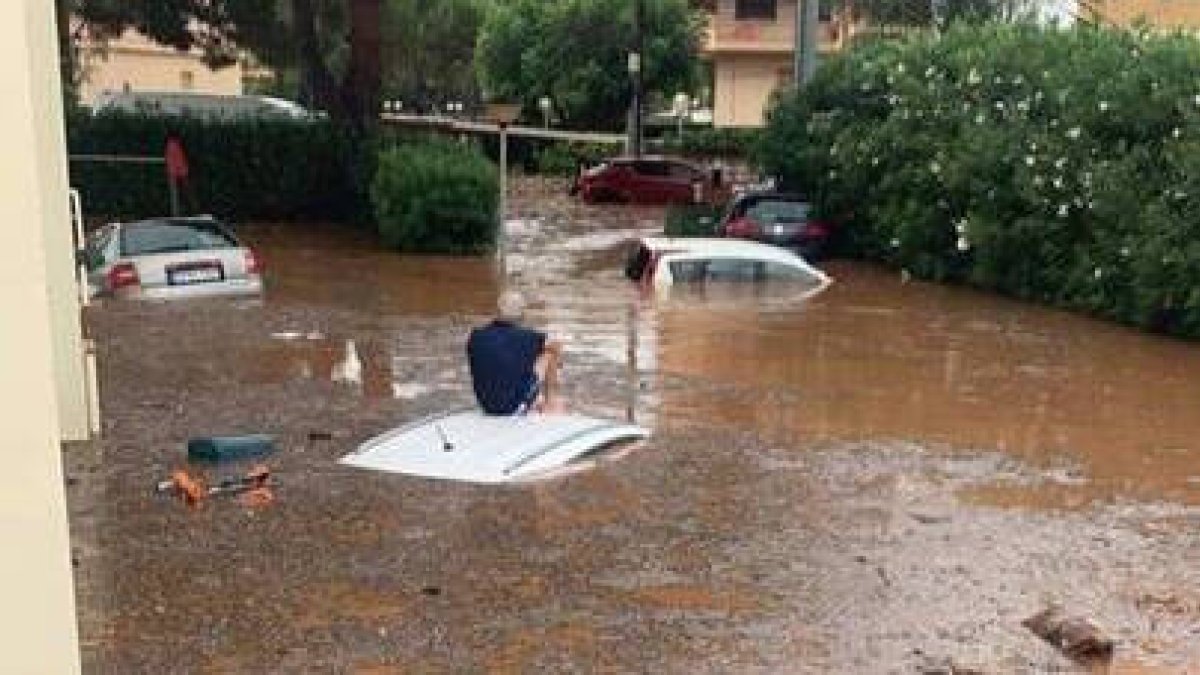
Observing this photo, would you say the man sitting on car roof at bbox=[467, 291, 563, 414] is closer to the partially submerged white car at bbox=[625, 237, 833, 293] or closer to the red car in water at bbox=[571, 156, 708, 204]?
the partially submerged white car at bbox=[625, 237, 833, 293]

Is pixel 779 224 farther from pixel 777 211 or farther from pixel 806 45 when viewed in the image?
pixel 806 45

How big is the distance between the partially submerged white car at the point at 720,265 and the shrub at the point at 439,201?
5.34 meters

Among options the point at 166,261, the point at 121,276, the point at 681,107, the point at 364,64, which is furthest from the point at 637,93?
the point at 121,276

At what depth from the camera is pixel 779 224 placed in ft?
95.5

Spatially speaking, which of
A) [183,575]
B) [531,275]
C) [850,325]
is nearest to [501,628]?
[183,575]

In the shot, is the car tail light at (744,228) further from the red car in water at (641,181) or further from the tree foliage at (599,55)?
the tree foliage at (599,55)

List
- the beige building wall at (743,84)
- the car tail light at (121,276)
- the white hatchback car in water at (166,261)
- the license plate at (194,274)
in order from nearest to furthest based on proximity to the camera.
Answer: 1. the car tail light at (121,276)
2. the white hatchback car in water at (166,261)
3. the license plate at (194,274)
4. the beige building wall at (743,84)

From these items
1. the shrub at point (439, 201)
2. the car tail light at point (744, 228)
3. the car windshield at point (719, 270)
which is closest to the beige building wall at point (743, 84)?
the shrub at point (439, 201)

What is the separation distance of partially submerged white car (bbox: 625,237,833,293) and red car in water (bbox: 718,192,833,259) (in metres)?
3.16

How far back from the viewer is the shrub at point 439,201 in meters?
30.0

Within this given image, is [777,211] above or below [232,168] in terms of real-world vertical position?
below

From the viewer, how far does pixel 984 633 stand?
28.8ft

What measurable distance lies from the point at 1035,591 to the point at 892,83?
777 inches

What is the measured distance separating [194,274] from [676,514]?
1273 cm
